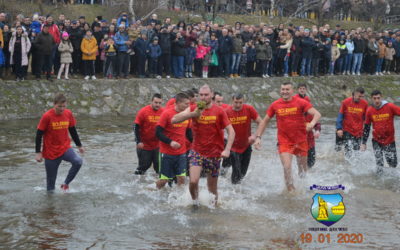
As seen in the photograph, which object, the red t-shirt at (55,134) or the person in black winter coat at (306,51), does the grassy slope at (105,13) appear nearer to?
the person in black winter coat at (306,51)

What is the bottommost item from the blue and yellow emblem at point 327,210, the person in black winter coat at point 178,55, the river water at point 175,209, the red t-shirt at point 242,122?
the river water at point 175,209

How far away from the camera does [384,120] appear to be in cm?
1216

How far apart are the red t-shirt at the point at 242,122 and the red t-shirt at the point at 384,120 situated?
2716 millimetres

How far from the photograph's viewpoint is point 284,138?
10.7 metres

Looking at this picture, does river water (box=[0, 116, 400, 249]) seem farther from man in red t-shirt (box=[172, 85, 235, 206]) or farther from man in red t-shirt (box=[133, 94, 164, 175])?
man in red t-shirt (box=[172, 85, 235, 206])

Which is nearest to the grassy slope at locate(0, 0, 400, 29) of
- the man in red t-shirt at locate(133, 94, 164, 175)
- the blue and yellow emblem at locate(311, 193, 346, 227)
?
the man in red t-shirt at locate(133, 94, 164, 175)

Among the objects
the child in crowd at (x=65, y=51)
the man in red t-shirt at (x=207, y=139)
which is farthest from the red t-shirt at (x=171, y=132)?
the child in crowd at (x=65, y=51)

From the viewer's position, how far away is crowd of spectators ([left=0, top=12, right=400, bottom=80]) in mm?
18547

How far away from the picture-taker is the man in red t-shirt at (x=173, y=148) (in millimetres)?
10094

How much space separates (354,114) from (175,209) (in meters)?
5.27

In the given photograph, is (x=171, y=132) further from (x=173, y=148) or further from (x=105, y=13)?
(x=105, y=13)

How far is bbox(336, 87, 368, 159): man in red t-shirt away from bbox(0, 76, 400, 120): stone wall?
8474mm

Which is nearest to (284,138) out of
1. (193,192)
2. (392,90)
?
(193,192)

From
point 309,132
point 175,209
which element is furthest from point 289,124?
point 175,209
